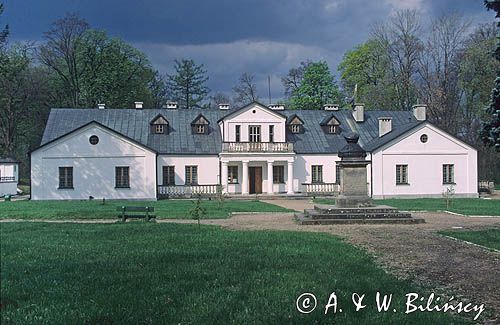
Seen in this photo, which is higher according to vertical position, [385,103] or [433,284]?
[385,103]

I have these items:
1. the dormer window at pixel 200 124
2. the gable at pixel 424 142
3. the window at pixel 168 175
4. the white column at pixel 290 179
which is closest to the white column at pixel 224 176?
the window at pixel 168 175

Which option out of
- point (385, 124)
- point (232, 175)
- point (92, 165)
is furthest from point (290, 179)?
point (92, 165)

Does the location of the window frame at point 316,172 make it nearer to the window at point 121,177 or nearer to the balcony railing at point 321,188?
the balcony railing at point 321,188

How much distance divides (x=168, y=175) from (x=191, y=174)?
158 centimetres

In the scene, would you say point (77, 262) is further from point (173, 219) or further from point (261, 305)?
point (173, 219)

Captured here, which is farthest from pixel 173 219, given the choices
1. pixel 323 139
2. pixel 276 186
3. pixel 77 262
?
pixel 323 139

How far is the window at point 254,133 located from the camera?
36500 mm

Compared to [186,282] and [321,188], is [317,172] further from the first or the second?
[186,282]

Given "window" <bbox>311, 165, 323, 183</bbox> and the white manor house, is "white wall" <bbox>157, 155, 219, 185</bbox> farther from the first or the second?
"window" <bbox>311, 165, 323, 183</bbox>

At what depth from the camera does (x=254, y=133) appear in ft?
120

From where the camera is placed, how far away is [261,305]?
6.02 m

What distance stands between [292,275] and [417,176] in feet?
96.5

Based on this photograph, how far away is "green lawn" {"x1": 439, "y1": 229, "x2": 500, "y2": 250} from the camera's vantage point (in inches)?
483

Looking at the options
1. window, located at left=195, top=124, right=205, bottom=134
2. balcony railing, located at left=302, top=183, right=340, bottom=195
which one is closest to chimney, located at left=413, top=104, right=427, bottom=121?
balcony railing, located at left=302, top=183, right=340, bottom=195
